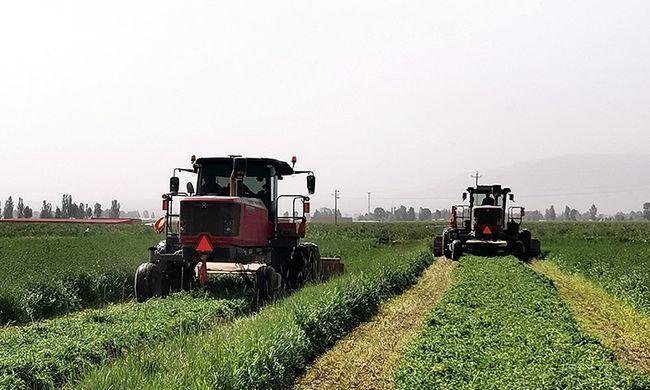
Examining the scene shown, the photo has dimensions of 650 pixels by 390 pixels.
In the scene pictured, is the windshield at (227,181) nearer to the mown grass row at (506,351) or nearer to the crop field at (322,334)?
the crop field at (322,334)

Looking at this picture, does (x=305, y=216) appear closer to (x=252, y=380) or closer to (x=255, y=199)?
(x=255, y=199)

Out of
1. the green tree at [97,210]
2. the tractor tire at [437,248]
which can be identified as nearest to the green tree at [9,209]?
the green tree at [97,210]

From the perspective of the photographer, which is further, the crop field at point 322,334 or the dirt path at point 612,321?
the dirt path at point 612,321

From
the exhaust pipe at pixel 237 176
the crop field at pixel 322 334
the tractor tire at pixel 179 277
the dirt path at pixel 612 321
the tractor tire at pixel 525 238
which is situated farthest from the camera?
the tractor tire at pixel 525 238

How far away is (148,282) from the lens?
41.9 ft

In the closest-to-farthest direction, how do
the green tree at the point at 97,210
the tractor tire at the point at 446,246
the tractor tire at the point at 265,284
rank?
the tractor tire at the point at 265,284 < the tractor tire at the point at 446,246 < the green tree at the point at 97,210

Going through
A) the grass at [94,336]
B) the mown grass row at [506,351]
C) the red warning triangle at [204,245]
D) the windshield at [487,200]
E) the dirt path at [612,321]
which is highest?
the windshield at [487,200]

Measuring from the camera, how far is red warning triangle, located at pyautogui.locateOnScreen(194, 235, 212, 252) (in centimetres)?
1236

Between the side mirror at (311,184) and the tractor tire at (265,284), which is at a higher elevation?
the side mirror at (311,184)

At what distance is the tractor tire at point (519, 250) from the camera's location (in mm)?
25309

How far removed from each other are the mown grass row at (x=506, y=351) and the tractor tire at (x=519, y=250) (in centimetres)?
1290

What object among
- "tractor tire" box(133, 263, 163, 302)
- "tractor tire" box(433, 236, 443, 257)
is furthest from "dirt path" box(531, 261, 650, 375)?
"tractor tire" box(433, 236, 443, 257)

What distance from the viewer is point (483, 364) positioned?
7.50 meters

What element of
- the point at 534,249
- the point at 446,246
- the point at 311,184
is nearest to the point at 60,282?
the point at 311,184
